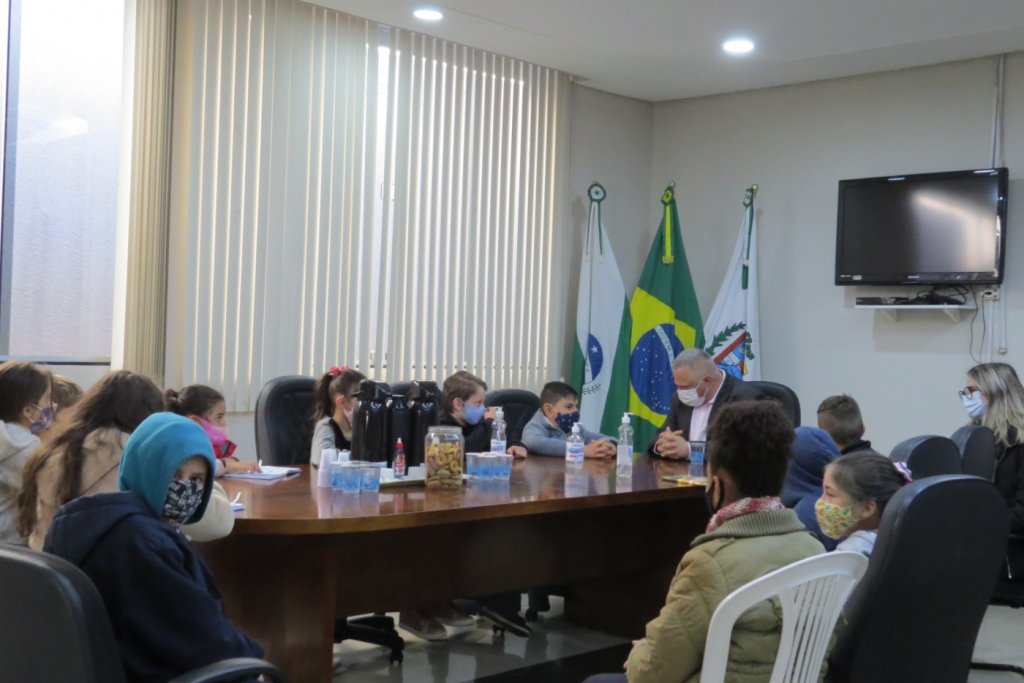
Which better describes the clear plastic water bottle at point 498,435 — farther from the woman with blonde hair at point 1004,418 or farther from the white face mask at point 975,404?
the white face mask at point 975,404

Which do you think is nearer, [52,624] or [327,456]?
[52,624]

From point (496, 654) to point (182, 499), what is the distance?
2.55 metres

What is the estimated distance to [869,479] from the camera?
2750 mm

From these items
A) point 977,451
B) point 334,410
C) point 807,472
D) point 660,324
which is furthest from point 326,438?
point 660,324

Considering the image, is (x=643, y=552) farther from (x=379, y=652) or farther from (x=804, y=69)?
(x=804, y=69)

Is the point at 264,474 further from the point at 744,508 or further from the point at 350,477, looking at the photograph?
the point at 744,508

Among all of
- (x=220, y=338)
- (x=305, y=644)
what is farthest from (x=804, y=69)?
(x=305, y=644)

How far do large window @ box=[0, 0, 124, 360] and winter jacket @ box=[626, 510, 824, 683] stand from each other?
3.90 metres

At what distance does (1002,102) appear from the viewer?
242 inches

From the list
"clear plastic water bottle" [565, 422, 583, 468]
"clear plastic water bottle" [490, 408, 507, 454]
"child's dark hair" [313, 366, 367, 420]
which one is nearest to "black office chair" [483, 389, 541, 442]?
"clear plastic water bottle" [490, 408, 507, 454]

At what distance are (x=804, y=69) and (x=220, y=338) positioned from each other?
388 cm

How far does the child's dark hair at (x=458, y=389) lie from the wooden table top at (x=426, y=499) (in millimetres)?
354

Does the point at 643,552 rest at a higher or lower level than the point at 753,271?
lower

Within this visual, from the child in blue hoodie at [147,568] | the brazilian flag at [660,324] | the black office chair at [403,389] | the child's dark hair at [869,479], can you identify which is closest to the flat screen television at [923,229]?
the brazilian flag at [660,324]
